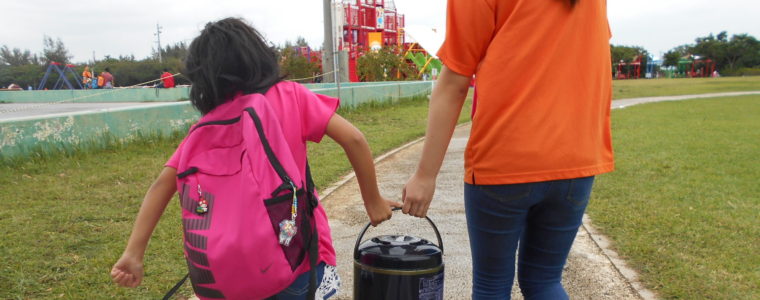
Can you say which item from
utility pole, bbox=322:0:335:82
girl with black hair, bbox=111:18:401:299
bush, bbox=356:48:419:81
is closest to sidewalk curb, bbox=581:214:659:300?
girl with black hair, bbox=111:18:401:299

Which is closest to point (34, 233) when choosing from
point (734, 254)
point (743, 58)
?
point (734, 254)

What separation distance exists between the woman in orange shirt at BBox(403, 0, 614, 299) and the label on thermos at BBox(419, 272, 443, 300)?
31cm

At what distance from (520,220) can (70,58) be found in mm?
57517

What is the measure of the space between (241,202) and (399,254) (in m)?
0.66

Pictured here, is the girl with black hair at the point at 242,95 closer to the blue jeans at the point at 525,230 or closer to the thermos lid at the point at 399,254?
the thermos lid at the point at 399,254

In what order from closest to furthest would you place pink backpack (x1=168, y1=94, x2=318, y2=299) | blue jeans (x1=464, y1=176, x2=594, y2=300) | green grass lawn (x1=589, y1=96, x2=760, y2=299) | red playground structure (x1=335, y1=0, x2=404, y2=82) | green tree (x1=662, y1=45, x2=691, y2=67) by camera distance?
pink backpack (x1=168, y1=94, x2=318, y2=299) < blue jeans (x1=464, y1=176, x2=594, y2=300) < green grass lawn (x1=589, y1=96, x2=760, y2=299) < red playground structure (x1=335, y1=0, x2=404, y2=82) < green tree (x1=662, y1=45, x2=691, y2=67)

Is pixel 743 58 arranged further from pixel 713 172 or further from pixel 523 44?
pixel 523 44

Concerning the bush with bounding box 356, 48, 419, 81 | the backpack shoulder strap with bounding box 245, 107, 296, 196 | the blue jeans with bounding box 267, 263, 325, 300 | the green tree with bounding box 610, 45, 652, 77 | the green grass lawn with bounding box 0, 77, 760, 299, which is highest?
the green tree with bounding box 610, 45, 652, 77

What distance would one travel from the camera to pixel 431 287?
6.78 ft

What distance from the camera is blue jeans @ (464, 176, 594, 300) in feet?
5.62

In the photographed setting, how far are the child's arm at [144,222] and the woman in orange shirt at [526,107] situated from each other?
31.4 inches

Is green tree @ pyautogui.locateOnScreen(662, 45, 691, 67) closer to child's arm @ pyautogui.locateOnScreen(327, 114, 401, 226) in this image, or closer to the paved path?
the paved path

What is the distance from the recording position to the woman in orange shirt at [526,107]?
1625mm

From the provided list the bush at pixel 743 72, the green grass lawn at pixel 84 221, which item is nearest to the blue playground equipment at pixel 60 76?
the green grass lawn at pixel 84 221
